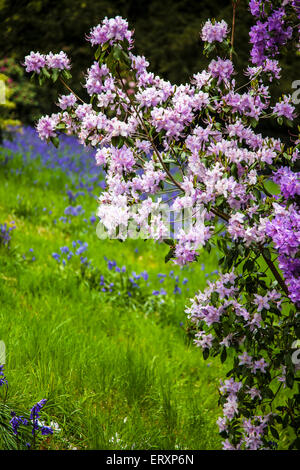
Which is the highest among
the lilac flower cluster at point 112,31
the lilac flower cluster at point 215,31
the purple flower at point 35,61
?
the lilac flower cluster at point 215,31

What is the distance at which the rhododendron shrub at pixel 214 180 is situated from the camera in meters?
2.15

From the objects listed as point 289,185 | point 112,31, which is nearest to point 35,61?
point 112,31

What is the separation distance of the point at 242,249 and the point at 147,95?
89 cm

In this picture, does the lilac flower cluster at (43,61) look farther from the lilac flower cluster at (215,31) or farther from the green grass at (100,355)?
the green grass at (100,355)

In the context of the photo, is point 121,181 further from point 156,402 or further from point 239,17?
point 239,17

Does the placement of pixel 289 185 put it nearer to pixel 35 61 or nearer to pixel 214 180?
pixel 214 180

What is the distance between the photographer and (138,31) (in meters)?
12.4

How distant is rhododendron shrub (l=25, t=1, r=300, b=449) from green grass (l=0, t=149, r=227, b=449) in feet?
1.80

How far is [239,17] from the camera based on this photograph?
9984 mm

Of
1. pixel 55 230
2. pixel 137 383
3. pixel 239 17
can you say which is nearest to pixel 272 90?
pixel 239 17

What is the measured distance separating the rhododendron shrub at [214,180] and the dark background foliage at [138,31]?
23.4 feet

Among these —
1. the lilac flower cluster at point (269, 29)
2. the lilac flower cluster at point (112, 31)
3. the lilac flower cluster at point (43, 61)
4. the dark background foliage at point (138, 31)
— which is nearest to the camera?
the lilac flower cluster at point (112, 31)

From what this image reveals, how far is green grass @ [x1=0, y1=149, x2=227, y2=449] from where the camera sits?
8.71ft

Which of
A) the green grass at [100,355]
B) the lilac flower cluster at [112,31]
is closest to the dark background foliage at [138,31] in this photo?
the green grass at [100,355]
